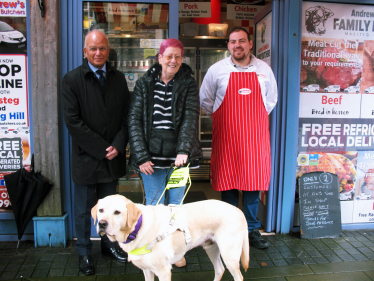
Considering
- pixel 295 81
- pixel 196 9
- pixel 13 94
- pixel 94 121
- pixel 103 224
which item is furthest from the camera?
pixel 196 9

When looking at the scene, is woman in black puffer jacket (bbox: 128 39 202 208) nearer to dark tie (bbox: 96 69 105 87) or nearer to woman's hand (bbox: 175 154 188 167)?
woman's hand (bbox: 175 154 188 167)

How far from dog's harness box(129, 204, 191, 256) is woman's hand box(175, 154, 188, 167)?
49 cm

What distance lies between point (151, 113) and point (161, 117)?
0.10 m

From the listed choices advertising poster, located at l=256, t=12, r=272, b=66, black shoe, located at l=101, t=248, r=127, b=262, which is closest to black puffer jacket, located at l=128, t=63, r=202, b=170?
black shoe, located at l=101, t=248, r=127, b=262

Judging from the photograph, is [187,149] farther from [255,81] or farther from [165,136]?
[255,81]

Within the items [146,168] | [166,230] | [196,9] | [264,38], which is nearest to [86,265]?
[146,168]

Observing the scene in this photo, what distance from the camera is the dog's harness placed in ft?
7.40

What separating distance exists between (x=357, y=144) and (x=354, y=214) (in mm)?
923

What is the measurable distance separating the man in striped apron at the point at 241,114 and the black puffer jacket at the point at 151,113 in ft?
2.06

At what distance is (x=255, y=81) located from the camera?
3531 millimetres

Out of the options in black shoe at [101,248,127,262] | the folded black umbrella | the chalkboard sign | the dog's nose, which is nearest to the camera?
the dog's nose

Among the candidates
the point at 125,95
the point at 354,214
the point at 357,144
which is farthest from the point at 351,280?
the point at 125,95

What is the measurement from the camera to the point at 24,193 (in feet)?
11.6

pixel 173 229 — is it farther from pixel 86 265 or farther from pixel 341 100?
pixel 341 100
